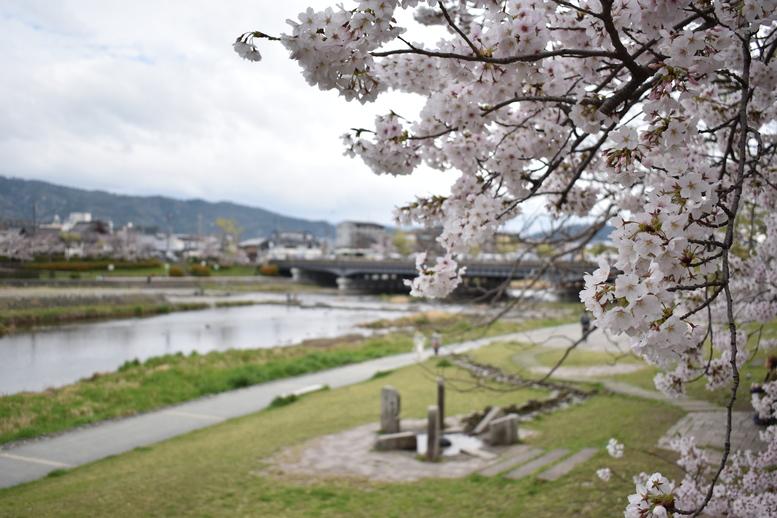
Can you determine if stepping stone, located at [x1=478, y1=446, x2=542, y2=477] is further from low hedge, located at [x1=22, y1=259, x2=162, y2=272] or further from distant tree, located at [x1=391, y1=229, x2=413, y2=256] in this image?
distant tree, located at [x1=391, y1=229, x2=413, y2=256]

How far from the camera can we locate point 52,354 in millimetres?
16125

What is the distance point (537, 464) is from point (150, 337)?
20.3m

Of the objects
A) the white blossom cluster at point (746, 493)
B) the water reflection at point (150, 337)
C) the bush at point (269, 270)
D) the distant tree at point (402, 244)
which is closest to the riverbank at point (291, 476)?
the white blossom cluster at point (746, 493)

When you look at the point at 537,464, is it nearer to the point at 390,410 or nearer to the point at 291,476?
the point at 390,410

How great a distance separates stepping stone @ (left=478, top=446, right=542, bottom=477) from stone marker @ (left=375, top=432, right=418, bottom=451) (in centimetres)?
142

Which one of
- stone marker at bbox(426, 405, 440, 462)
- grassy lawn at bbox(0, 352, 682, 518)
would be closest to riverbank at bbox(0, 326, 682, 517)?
grassy lawn at bbox(0, 352, 682, 518)

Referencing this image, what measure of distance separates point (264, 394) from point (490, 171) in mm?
9556

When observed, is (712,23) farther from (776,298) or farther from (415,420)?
(415,420)

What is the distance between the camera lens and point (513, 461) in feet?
20.0

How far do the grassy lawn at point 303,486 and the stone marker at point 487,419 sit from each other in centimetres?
55

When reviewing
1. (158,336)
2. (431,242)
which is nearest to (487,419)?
(431,242)

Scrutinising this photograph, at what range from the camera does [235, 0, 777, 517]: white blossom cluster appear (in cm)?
169

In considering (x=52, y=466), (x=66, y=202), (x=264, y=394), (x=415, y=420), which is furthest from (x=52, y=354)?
(x=66, y=202)

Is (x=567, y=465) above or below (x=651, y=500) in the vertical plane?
below
